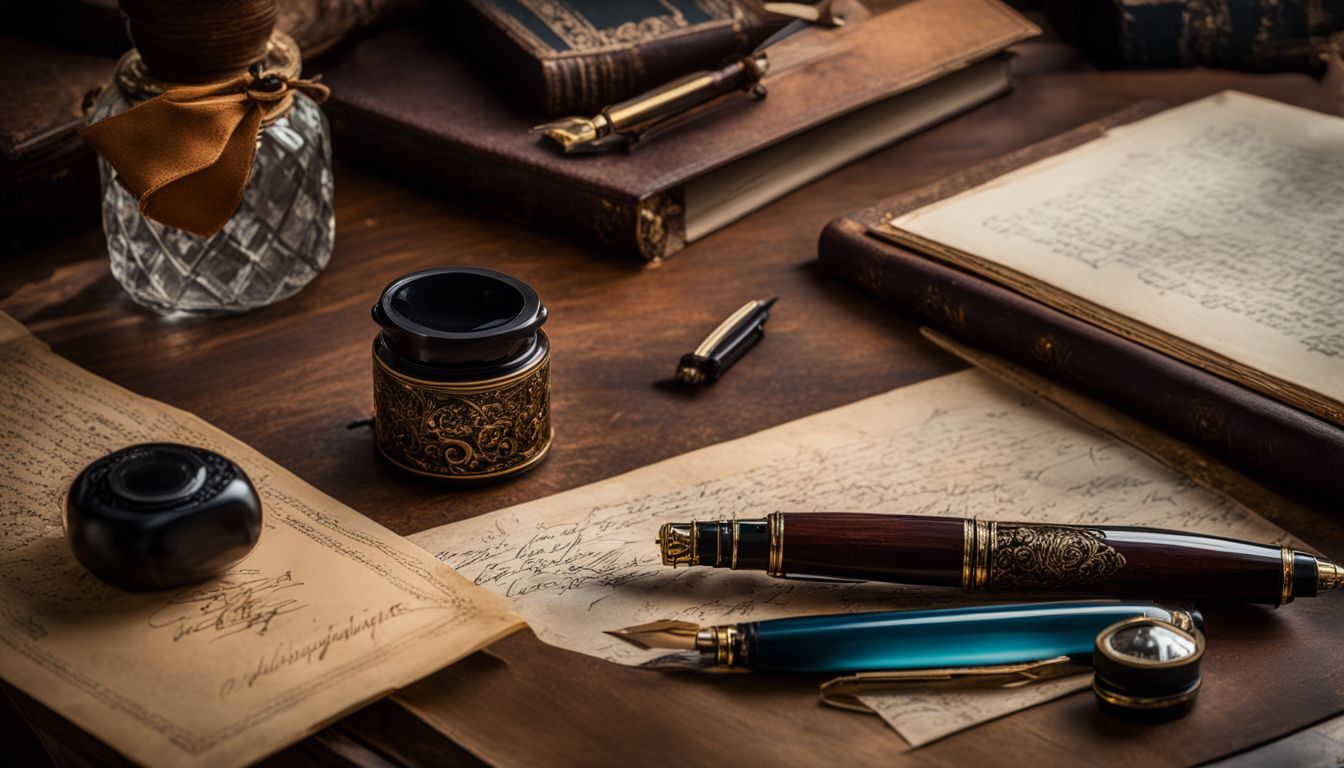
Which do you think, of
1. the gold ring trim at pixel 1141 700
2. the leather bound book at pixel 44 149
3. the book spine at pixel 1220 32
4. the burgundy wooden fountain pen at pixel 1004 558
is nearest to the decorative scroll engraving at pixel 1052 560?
the burgundy wooden fountain pen at pixel 1004 558

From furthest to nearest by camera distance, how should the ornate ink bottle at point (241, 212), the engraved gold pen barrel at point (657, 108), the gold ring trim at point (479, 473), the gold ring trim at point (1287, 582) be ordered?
1. the engraved gold pen barrel at point (657, 108)
2. the ornate ink bottle at point (241, 212)
3. the gold ring trim at point (479, 473)
4. the gold ring trim at point (1287, 582)

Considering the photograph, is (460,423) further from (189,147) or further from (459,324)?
(189,147)

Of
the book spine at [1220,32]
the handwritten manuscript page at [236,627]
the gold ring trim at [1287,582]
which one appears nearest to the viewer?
the handwritten manuscript page at [236,627]

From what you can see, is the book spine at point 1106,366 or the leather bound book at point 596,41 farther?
the leather bound book at point 596,41

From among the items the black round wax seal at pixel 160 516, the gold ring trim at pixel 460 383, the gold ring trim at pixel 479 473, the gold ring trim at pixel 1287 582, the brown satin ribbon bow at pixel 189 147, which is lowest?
the gold ring trim at pixel 479 473

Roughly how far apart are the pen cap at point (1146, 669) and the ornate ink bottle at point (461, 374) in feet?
1.45

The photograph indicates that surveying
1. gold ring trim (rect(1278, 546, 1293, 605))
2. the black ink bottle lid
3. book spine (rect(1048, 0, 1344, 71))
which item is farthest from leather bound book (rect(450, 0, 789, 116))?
gold ring trim (rect(1278, 546, 1293, 605))

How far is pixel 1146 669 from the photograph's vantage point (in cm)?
82

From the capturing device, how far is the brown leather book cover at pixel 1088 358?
106 centimetres

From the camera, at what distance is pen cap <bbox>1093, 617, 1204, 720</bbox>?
821mm

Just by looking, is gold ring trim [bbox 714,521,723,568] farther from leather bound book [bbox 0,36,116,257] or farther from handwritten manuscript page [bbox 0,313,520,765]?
leather bound book [bbox 0,36,116,257]

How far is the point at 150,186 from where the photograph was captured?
1.10m

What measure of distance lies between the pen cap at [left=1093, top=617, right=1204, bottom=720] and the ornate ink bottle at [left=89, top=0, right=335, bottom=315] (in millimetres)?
807
